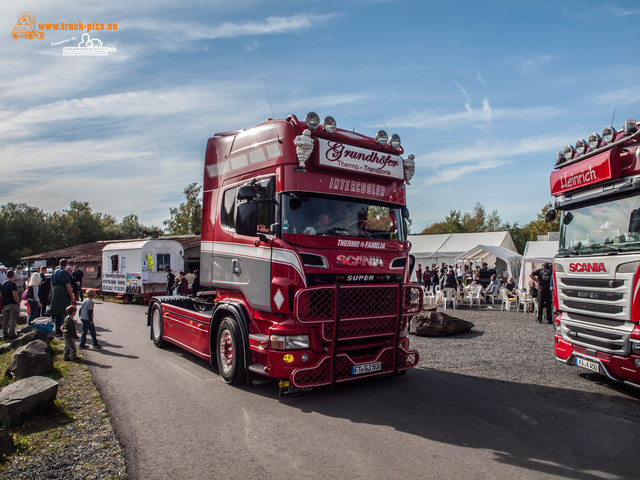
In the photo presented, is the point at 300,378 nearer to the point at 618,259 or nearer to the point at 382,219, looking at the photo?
the point at 382,219

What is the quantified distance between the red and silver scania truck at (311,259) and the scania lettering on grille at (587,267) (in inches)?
95.6

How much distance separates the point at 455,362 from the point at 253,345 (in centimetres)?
436

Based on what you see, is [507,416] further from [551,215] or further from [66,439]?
[66,439]

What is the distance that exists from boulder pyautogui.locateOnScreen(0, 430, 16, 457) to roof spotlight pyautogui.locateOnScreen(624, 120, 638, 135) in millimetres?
8267

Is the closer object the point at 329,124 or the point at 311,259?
the point at 311,259

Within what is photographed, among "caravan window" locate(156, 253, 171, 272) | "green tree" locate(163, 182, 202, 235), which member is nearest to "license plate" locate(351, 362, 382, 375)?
"caravan window" locate(156, 253, 171, 272)

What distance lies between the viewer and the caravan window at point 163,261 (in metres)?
22.3

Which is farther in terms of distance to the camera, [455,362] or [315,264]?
[455,362]

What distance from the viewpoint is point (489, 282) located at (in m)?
24.1

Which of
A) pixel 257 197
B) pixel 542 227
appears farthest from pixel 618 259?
pixel 542 227

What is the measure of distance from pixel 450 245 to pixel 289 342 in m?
27.0

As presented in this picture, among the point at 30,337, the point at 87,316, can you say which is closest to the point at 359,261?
the point at 87,316

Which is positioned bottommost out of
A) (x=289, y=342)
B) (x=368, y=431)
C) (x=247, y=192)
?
(x=368, y=431)

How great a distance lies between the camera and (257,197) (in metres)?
6.52
